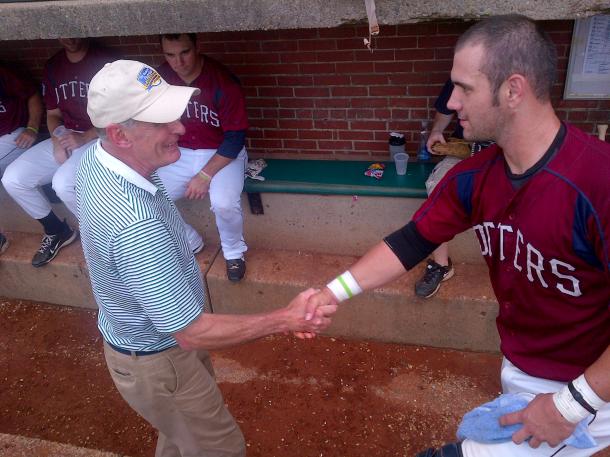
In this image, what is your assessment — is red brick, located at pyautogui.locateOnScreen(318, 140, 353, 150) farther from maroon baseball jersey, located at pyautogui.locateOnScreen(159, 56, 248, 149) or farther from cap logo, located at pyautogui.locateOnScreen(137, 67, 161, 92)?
cap logo, located at pyautogui.locateOnScreen(137, 67, 161, 92)

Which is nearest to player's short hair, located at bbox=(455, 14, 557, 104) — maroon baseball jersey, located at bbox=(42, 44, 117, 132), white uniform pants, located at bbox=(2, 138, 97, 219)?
white uniform pants, located at bbox=(2, 138, 97, 219)

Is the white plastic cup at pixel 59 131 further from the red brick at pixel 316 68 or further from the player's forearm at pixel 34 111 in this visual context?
the red brick at pixel 316 68

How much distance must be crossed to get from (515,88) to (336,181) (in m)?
2.52

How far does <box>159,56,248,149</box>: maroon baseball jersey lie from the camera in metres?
4.19

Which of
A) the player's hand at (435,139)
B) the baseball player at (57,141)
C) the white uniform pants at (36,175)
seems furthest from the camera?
the baseball player at (57,141)

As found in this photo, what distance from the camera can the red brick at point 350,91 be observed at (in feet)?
14.9

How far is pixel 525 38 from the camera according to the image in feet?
6.28

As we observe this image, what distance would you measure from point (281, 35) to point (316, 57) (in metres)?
0.34

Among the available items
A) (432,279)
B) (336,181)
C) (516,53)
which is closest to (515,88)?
(516,53)

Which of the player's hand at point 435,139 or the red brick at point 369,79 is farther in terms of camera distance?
the red brick at point 369,79


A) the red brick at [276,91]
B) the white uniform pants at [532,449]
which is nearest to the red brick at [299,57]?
the red brick at [276,91]

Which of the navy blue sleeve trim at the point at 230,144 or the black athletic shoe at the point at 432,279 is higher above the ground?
the navy blue sleeve trim at the point at 230,144

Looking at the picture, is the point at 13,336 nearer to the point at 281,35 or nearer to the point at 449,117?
the point at 281,35

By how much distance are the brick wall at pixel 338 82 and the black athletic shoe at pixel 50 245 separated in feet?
5.87
